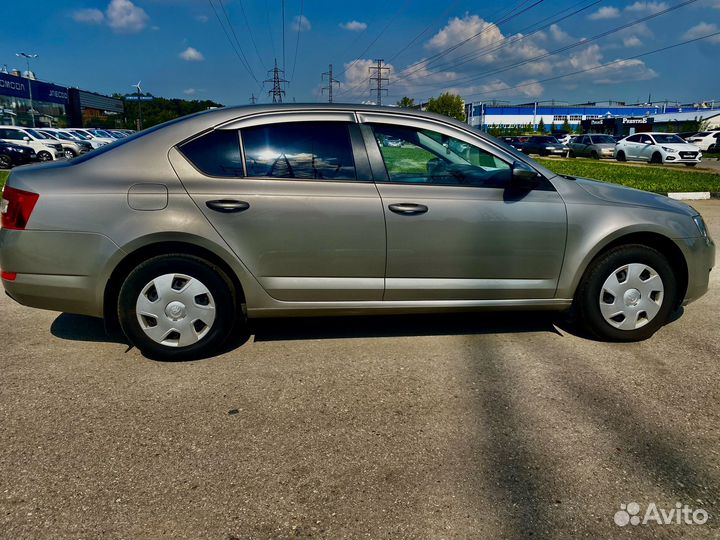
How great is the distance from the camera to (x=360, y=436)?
2719mm

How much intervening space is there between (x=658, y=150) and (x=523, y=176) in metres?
27.3

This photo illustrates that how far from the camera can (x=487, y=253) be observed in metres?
3.66

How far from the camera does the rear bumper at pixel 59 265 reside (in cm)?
334

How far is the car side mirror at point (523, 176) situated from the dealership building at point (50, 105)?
198ft

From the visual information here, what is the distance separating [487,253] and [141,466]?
7.99ft

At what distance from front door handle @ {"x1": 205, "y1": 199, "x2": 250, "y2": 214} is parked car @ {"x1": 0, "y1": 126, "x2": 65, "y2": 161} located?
2341 cm

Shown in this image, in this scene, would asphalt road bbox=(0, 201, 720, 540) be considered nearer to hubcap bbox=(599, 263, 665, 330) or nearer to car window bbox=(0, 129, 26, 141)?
hubcap bbox=(599, 263, 665, 330)

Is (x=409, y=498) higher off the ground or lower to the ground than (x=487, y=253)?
lower

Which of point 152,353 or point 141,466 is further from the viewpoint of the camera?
point 152,353

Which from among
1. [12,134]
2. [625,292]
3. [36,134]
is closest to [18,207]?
→ [625,292]

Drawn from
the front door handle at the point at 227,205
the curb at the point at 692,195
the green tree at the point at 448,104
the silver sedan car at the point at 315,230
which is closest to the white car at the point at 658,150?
the curb at the point at 692,195

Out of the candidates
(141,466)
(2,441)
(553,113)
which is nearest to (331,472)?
(141,466)

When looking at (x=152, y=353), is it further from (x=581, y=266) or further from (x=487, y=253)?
(x=581, y=266)

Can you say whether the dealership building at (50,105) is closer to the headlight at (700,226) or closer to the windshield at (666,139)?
the windshield at (666,139)
